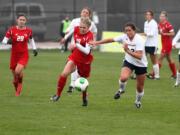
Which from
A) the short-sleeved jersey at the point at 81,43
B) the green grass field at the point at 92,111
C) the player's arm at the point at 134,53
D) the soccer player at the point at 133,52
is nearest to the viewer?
the green grass field at the point at 92,111

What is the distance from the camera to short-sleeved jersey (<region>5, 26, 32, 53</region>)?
17.6 m

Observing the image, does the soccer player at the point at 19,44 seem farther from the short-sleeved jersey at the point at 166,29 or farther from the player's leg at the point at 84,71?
the short-sleeved jersey at the point at 166,29

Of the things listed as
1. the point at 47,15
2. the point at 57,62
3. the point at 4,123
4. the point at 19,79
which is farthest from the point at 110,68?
the point at 47,15

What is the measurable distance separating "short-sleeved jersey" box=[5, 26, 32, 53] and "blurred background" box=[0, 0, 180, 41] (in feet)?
97.6

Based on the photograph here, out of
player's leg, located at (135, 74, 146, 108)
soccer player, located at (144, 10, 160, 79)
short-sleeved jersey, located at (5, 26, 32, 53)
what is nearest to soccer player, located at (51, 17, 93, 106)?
player's leg, located at (135, 74, 146, 108)

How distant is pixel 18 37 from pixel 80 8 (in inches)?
1314

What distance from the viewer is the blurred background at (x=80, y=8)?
1907 inches

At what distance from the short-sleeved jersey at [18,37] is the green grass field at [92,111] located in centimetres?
122

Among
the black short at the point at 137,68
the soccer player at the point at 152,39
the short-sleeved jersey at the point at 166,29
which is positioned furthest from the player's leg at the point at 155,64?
the black short at the point at 137,68

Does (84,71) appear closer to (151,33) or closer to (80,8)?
(151,33)

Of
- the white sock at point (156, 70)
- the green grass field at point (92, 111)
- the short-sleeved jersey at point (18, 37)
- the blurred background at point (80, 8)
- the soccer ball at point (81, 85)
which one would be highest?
the short-sleeved jersey at point (18, 37)

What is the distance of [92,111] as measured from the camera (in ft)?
48.3

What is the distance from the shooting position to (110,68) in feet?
90.0

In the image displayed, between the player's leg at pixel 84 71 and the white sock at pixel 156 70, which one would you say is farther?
the white sock at pixel 156 70
